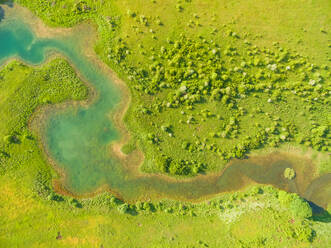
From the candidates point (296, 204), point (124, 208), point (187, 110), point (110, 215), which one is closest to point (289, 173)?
point (296, 204)

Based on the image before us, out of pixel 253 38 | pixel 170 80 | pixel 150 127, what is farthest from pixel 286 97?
pixel 150 127

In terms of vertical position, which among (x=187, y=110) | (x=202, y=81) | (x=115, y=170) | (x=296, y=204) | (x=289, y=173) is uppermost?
(x=202, y=81)

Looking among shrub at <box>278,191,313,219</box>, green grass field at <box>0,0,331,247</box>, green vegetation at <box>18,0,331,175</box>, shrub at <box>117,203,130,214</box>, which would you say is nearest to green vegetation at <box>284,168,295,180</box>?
shrub at <box>278,191,313,219</box>

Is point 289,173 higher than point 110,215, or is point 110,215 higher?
point 289,173

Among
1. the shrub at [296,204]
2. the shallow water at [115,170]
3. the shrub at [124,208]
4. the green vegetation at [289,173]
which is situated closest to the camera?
the shrub at [296,204]

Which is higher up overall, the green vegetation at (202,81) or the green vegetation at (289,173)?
the green vegetation at (202,81)

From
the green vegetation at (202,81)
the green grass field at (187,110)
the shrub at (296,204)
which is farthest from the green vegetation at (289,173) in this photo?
the green vegetation at (202,81)

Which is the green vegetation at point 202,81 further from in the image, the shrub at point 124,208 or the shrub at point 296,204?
the shrub at point 296,204

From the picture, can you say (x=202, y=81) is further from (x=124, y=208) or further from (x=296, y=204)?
(x=124, y=208)
